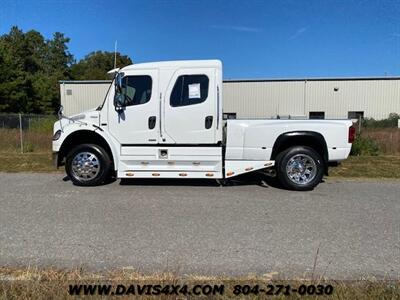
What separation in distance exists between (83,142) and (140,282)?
17.2 ft

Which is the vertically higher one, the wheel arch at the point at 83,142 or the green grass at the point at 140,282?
the wheel arch at the point at 83,142

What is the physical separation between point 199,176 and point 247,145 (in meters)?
1.18

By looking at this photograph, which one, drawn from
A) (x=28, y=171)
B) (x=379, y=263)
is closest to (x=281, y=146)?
(x=379, y=263)

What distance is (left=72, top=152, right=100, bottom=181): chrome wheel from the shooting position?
785cm

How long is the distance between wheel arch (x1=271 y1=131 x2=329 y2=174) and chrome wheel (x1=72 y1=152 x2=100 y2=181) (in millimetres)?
3758

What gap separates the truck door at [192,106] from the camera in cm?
757

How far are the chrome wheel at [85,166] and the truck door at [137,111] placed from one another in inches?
27.6

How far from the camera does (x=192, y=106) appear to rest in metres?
7.60

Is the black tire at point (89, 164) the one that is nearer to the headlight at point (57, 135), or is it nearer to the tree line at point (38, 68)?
the headlight at point (57, 135)

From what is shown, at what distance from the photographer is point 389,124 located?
25.8m

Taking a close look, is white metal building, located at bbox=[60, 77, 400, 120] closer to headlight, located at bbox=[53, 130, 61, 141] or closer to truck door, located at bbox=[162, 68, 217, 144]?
truck door, located at bbox=[162, 68, 217, 144]

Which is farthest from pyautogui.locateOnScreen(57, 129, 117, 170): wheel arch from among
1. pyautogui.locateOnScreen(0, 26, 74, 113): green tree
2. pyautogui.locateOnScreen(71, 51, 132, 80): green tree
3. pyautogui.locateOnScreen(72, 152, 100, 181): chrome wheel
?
pyautogui.locateOnScreen(71, 51, 132, 80): green tree

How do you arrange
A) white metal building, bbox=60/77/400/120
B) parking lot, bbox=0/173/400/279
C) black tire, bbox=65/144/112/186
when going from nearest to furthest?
parking lot, bbox=0/173/400/279
black tire, bbox=65/144/112/186
white metal building, bbox=60/77/400/120

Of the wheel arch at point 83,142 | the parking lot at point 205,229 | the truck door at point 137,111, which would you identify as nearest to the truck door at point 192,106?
the truck door at point 137,111
